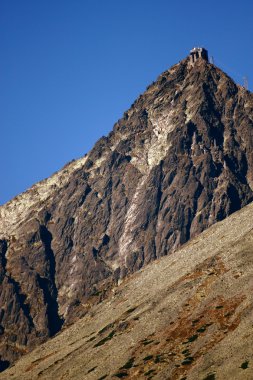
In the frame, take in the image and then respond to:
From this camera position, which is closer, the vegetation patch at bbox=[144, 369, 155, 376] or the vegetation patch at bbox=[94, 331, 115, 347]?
the vegetation patch at bbox=[144, 369, 155, 376]

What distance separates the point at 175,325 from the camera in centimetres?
14075

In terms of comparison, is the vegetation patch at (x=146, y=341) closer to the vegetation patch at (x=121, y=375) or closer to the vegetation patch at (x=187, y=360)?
the vegetation patch at (x=121, y=375)

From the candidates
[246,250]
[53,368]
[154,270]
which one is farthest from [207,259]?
[53,368]

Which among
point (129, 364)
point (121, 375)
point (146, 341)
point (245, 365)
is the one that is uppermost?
point (146, 341)

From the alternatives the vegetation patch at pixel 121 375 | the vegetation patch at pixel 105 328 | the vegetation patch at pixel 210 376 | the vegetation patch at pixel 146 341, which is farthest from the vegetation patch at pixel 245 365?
the vegetation patch at pixel 105 328

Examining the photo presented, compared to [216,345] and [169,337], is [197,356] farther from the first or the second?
[169,337]

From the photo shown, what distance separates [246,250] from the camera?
15962 cm

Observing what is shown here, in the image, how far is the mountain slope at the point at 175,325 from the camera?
11725cm

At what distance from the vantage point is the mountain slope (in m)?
117

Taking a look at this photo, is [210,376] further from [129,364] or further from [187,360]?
[129,364]

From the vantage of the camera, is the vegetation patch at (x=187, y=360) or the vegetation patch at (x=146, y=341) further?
the vegetation patch at (x=146, y=341)

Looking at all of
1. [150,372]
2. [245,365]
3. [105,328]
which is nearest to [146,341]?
[150,372]

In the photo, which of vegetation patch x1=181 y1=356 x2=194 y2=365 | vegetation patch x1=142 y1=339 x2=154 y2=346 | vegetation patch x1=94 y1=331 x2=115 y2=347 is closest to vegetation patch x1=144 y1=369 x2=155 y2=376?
vegetation patch x1=181 y1=356 x2=194 y2=365

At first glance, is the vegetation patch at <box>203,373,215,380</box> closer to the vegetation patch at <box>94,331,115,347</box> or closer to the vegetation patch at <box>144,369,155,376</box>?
the vegetation patch at <box>144,369,155,376</box>
